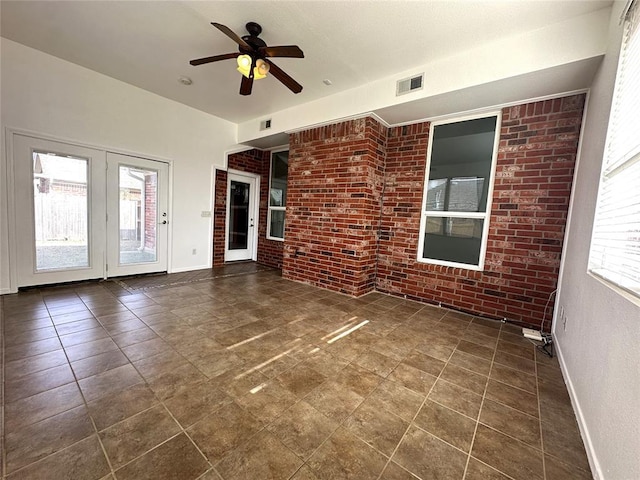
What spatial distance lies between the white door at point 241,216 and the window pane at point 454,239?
3945 millimetres

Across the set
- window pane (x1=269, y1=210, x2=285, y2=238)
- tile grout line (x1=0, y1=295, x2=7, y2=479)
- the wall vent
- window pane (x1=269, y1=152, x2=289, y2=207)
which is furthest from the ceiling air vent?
tile grout line (x1=0, y1=295, x2=7, y2=479)

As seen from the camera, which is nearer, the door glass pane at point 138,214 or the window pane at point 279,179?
the door glass pane at point 138,214

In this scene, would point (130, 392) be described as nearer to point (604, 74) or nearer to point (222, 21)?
point (222, 21)

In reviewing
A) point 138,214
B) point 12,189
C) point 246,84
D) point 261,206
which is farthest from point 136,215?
point 246,84

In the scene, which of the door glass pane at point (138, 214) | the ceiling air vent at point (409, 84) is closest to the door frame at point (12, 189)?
the door glass pane at point (138, 214)

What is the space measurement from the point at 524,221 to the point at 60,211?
19.2ft

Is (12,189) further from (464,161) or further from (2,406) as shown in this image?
(464,161)

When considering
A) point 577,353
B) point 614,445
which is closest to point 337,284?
point 577,353

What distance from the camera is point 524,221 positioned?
9.53ft

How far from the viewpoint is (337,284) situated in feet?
12.8

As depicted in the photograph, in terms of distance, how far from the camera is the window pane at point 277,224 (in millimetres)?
5641

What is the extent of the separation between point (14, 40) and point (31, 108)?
0.70m

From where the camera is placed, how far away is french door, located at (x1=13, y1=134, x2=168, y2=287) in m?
3.21

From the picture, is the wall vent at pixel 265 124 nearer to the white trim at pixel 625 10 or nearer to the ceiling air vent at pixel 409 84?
the ceiling air vent at pixel 409 84
